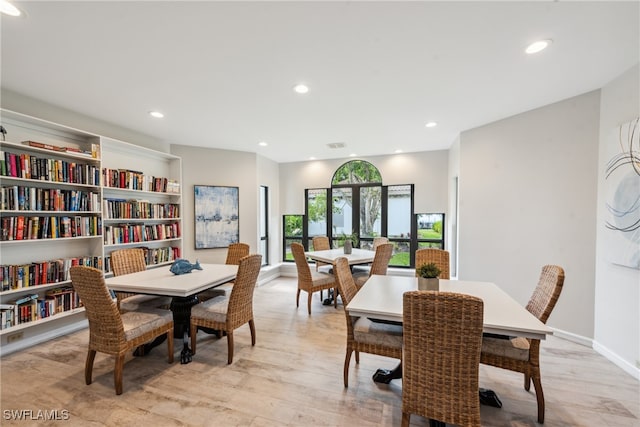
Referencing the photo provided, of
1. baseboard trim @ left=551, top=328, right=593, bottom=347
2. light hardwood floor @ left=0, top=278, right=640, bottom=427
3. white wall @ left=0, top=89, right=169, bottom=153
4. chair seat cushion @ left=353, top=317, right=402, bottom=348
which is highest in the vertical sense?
white wall @ left=0, top=89, right=169, bottom=153

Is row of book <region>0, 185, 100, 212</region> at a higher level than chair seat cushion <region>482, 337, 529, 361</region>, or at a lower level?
higher

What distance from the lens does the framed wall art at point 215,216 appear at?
482cm

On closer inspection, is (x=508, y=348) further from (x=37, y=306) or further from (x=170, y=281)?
(x=37, y=306)

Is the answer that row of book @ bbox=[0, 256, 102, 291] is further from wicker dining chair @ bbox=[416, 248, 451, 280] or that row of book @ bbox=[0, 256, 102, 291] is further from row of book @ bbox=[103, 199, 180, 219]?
wicker dining chair @ bbox=[416, 248, 451, 280]

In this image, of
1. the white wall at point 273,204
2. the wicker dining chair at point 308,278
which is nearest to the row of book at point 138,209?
the white wall at point 273,204

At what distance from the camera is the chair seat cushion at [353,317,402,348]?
1929 millimetres

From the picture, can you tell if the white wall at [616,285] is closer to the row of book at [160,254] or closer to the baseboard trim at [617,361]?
the baseboard trim at [617,361]

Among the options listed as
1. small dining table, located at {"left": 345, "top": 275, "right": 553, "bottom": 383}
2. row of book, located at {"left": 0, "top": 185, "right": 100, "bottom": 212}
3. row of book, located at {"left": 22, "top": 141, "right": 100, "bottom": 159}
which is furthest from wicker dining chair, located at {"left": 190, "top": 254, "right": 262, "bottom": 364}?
row of book, located at {"left": 22, "top": 141, "right": 100, "bottom": 159}

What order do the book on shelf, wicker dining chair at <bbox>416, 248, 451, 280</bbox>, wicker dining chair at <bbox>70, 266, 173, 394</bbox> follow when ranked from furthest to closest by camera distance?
wicker dining chair at <bbox>416, 248, 451, 280</bbox> < the book on shelf < wicker dining chair at <bbox>70, 266, 173, 394</bbox>

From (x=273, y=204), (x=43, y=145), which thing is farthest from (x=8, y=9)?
(x=273, y=204)

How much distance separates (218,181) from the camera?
501 centimetres

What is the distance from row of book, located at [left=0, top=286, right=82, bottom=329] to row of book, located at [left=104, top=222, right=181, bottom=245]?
2.33 ft

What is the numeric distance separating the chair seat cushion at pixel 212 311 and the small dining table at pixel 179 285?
0.16m

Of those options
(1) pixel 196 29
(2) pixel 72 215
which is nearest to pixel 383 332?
(1) pixel 196 29
